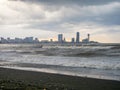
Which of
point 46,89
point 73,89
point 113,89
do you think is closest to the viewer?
point 46,89

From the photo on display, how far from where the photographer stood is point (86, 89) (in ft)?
39.9

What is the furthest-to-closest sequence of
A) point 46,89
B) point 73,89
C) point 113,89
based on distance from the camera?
point 113,89
point 73,89
point 46,89

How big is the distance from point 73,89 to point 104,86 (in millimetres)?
2339

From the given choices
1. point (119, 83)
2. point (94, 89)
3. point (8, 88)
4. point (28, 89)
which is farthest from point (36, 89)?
point (119, 83)

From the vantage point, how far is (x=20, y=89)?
10.6m

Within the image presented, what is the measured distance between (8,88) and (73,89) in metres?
2.86

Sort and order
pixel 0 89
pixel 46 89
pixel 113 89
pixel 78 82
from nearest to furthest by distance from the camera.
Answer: pixel 0 89 < pixel 46 89 < pixel 113 89 < pixel 78 82

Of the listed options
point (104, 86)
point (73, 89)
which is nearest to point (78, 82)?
point (104, 86)

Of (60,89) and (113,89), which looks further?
(113,89)

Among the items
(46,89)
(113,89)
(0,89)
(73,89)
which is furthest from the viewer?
(113,89)

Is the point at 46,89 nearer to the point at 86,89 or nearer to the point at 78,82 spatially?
→ the point at 86,89

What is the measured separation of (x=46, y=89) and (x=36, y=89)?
0.50m

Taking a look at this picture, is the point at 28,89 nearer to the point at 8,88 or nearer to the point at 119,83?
the point at 8,88

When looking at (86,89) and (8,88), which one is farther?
(86,89)
